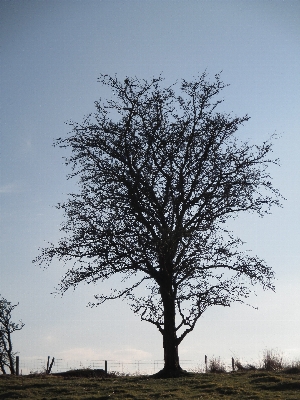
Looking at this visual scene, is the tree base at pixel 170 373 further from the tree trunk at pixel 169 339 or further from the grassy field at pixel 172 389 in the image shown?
the grassy field at pixel 172 389

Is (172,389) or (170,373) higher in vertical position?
(170,373)

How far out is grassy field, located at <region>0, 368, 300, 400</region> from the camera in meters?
17.0

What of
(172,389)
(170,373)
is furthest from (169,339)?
(172,389)

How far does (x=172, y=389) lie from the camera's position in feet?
61.3

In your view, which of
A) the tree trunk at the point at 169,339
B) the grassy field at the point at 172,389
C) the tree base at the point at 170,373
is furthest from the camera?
the tree trunk at the point at 169,339

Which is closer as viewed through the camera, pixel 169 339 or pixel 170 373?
pixel 170 373

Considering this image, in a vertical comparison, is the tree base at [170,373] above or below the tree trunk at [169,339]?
below

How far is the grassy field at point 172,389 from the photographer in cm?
1695

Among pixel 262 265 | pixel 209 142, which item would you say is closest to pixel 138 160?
pixel 209 142

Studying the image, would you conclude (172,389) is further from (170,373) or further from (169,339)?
(169,339)

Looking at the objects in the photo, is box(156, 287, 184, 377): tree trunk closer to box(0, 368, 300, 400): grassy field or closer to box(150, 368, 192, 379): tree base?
box(150, 368, 192, 379): tree base

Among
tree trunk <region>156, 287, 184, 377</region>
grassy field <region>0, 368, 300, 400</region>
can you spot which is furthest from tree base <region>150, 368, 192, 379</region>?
grassy field <region>0, 368, 300, 400</region>

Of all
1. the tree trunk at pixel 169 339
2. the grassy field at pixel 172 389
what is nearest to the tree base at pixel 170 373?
the tree trunk at pixel 169 339

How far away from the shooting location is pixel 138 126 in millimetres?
26391
